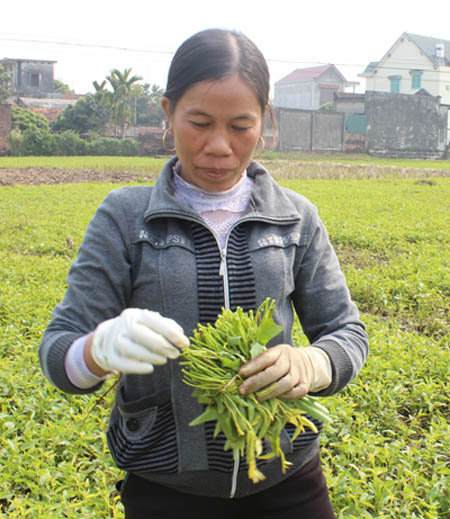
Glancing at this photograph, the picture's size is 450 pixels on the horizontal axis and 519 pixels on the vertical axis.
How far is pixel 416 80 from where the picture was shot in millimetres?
51781

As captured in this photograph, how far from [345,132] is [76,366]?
38585 mm

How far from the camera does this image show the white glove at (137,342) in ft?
4.02

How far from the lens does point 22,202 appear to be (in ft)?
39.8

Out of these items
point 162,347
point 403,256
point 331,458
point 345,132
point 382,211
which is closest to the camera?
point 162,347

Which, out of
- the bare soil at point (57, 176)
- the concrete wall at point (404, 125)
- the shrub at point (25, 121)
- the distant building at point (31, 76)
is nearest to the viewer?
the bare soil at point (57, 176)

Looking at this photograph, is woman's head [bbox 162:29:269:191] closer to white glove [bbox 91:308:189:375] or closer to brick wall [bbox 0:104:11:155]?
white glove [bbox 91:308:189:375]

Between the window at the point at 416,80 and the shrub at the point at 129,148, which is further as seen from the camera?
the window at the point at 416,80

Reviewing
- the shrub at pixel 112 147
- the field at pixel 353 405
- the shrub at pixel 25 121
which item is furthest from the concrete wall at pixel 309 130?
the field at pixel 353 405

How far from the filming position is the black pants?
1472mm

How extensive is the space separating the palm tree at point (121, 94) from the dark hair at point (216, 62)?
3958cm

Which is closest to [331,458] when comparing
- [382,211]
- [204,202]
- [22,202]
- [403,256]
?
[204,202]

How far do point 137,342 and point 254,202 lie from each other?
0.56 meters

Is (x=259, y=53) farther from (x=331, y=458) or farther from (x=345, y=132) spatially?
(x=345, y=132)

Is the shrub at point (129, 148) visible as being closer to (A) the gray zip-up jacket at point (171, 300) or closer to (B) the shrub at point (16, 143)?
(B) the shrub at point (16, 143)
